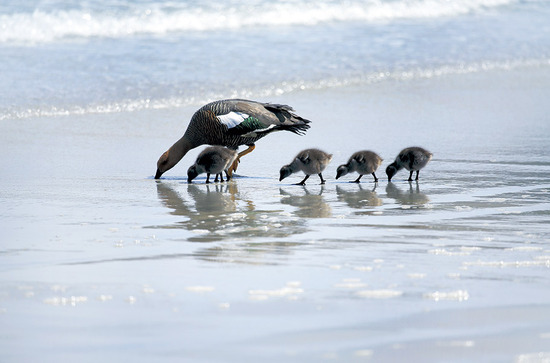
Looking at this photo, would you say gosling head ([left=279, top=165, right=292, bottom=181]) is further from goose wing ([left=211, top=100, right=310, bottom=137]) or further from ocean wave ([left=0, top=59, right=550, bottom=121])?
ocean wave ([left=0, top=59, right=550, bottom=121])

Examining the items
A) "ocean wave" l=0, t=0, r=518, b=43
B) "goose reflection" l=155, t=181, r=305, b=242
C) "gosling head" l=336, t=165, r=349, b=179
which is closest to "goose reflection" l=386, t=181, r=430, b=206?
"gosling head" l=336, t=165, r=349, b=179

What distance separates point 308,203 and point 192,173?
152 cm

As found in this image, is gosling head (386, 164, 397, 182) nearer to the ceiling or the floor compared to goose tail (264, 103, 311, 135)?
nearer to the floor

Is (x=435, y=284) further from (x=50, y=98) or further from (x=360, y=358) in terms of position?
(x=50, y=98)

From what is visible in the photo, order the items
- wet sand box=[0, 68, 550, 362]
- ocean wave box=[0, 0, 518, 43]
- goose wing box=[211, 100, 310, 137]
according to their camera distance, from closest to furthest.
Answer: wet sand box=[0, 68, 550, 362] < goose wing box=[211, 100, 310, 137] < ocean wave box=[0, 0, 518, 43]

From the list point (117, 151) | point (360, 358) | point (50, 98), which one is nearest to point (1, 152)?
point (117, 151)

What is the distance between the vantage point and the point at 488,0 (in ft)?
81.5

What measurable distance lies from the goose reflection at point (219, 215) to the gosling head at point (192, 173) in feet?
0.71

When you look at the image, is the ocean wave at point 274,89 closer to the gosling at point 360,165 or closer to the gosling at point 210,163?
the gosling at point 210,163

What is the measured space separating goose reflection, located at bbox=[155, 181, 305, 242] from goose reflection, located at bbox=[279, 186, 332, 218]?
18 centimetres

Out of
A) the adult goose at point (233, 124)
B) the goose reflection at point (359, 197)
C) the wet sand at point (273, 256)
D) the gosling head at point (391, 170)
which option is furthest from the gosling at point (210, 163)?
the gosling head at point (391, 170)

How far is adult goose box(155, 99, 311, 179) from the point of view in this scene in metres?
8.44

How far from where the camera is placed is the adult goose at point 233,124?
844 cm

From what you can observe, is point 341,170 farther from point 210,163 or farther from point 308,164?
point 210,163
